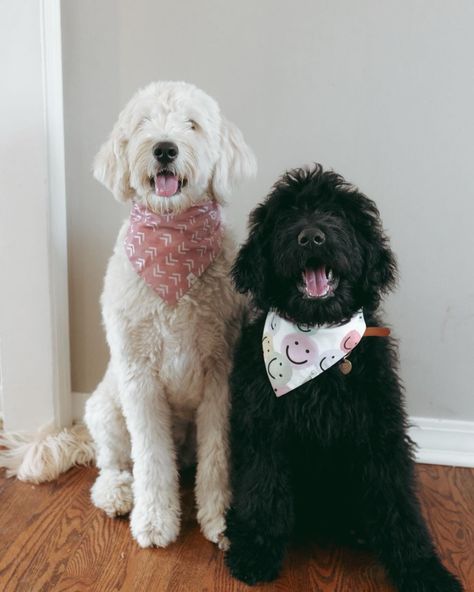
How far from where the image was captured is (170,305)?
1.42 m

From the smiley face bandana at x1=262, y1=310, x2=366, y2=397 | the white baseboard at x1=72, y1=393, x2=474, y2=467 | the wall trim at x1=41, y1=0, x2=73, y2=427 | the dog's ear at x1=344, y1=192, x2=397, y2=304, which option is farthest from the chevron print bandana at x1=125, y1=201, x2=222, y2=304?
the white baseboard at x1=72, y1=393, x2=474, y2=467

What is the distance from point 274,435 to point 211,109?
874 millimetres

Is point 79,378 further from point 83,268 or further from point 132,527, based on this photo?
point 132,527

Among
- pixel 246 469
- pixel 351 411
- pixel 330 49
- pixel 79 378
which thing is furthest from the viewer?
pixel 79 378

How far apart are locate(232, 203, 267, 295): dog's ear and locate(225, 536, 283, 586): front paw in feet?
2.10

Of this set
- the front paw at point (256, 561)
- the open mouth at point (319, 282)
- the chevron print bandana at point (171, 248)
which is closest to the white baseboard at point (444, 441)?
the front paw at point (256, 561)

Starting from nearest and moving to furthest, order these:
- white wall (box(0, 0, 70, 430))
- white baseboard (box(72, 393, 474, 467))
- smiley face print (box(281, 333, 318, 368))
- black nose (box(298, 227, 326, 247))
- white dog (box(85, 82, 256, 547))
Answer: black nose (box(298, 227, 326, 247)), smiley face print (box(281, 333, 318, 368)), white dog (box(85, 82, 256, 547)), white wall (box(0, 0, 70, 430)), white baseboard (box(72, 393, 474, 467))

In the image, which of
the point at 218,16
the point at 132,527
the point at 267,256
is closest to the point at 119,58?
the point at 218,16

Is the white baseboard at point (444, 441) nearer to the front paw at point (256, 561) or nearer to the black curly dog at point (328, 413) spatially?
the black curly dog at point (328, 413)

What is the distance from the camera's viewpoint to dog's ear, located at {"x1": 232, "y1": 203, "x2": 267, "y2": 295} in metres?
1.29

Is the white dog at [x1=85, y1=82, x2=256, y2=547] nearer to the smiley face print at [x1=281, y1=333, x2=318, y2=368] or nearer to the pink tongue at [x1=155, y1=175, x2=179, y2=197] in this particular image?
the pink tongue at [x1=155, y1=175, x2=179, y2=197]

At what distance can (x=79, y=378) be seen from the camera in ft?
6.94

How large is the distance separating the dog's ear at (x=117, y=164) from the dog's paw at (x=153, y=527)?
0.87 metres

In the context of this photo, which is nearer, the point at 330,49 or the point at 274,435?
the point at 274,435
